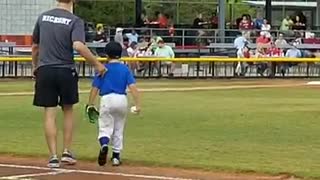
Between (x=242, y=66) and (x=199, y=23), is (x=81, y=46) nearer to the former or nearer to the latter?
(x=242, y=66)

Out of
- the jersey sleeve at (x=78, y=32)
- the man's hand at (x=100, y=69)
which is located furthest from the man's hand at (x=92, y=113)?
the jersey sleeve at (x=78, y=32)

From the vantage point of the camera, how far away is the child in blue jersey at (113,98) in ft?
35.7

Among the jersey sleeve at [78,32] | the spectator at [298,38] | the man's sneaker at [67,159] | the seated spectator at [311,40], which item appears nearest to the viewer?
the jersey sleeve at [78,32]

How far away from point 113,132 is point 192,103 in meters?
10.2

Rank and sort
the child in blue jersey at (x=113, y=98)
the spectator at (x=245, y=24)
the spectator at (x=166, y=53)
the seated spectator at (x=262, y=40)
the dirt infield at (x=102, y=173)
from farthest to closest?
the spectator at (x=245, y=24) < the seated spectator at (x=262, y=40) < the spectator at (x=166, y=53) < the child in blue jersey at (x=113, y=98) < the dirt infield at (x=102, y=173)

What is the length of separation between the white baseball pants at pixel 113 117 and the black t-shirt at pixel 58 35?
25.9 inches

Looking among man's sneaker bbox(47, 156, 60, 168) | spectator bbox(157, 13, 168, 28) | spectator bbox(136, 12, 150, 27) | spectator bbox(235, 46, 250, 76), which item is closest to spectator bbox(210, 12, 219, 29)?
spectator bbox(157, 13, 168, 28)

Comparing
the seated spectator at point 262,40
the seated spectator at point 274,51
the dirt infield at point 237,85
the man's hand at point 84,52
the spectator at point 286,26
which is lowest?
the dirt infield at point 237,85

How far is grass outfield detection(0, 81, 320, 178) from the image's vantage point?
11.4 metres

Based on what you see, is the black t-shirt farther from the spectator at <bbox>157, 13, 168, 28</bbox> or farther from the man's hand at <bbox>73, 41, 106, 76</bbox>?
the spectator at <bbox>157, 13, 168, 28</bbox>

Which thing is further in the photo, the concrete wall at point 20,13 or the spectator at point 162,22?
the spectator at point 162,22

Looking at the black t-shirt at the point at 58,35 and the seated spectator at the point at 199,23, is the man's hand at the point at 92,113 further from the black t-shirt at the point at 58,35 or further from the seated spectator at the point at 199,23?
the seated spectator at the point at 199,23

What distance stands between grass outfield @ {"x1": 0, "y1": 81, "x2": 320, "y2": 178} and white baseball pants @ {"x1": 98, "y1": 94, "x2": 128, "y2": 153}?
504 millimetres

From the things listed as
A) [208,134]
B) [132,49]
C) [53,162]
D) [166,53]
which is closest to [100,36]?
[132,49]
